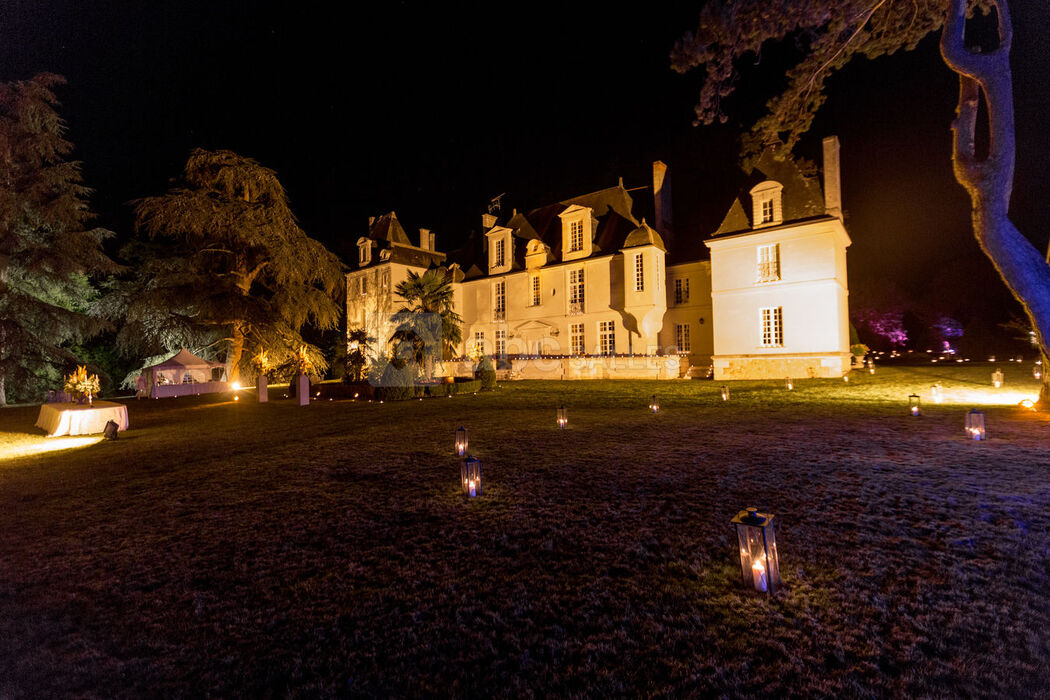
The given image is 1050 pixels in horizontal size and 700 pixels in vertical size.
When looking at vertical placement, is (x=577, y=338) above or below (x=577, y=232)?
below

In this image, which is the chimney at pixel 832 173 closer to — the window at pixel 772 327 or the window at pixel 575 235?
the window at pixel 772 327

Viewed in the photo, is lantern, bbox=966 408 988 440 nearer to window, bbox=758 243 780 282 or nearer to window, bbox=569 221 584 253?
window, bbox=758 243 780 282

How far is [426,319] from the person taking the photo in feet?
Answer: 77.4

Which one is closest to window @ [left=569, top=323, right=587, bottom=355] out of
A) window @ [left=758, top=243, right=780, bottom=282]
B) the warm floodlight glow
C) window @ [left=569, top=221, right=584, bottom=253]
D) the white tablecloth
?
window @ [left=569, top=221, right=584, bottom=253]

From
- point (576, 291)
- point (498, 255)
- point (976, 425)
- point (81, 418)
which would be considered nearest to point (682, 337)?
point (576, 291)

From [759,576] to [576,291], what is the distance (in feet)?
88.9

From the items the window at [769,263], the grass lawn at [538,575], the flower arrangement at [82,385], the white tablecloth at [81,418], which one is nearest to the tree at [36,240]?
the flower arrangement at [82,385]

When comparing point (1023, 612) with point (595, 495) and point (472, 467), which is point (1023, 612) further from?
point (472, 467)

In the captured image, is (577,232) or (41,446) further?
(577,232)

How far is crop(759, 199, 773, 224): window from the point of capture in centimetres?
2247

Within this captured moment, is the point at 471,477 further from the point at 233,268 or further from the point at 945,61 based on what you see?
the point at 233,268

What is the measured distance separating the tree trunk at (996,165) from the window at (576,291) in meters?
19.9

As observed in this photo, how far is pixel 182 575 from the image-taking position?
3684 mm

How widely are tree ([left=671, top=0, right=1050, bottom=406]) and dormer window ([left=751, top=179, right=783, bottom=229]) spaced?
11666 mm
